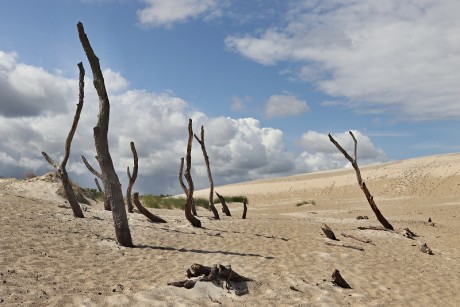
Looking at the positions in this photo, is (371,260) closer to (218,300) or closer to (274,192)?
(218,300)

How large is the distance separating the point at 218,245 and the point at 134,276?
4.02 meters

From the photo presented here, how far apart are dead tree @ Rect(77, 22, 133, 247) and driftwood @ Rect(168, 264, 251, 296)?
→ 3.51 meters

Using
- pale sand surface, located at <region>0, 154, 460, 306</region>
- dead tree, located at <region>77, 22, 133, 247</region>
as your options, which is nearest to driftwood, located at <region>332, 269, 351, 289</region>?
pale sand surface, located at <region>0, 154, 460, 306</region>

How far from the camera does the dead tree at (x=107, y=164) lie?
1105 centimetres

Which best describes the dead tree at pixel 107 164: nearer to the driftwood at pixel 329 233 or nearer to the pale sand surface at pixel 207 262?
the pale sand surface at pixel 207 262

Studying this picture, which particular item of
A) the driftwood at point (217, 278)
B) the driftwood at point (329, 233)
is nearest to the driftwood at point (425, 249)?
the driftwood at point (329, 233)

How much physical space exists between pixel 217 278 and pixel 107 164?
4512mm

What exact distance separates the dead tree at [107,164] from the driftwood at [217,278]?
3514 mm

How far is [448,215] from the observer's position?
75.0ft

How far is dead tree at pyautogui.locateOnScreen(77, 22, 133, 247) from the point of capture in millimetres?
11055

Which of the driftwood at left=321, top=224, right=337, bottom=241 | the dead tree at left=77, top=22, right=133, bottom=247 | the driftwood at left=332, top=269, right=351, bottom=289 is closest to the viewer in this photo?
the driftwood at left=332, top=269, right=351, bottom=289

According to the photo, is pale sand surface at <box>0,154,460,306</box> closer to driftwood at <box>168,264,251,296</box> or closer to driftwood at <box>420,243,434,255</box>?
driftwood at <box>168,264,251,296</box>

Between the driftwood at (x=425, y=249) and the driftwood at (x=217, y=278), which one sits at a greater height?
the driftwood at (x=217, y=278)

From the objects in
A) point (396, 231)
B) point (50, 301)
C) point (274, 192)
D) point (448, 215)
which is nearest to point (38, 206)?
point (50, 301)
